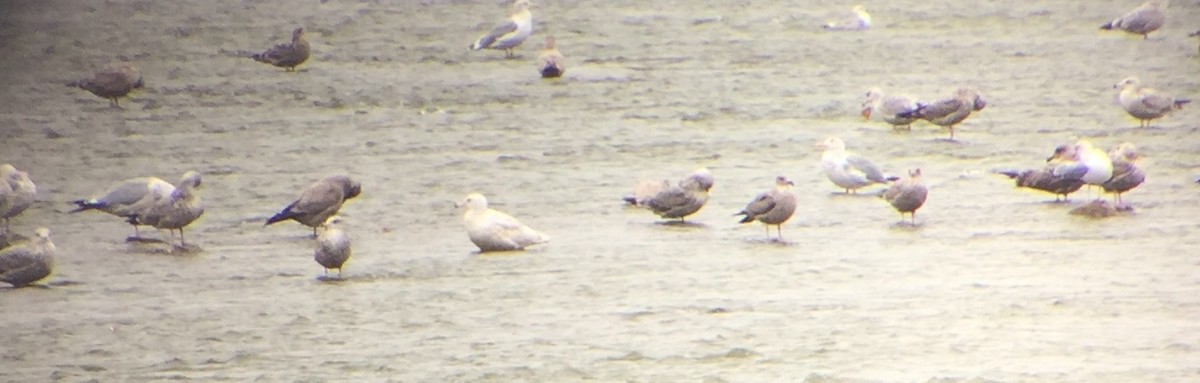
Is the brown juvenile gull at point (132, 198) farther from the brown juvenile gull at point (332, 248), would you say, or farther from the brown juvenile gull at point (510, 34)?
the brown juvenile gull at point (510, 34)

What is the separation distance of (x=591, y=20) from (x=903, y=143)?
5.98m

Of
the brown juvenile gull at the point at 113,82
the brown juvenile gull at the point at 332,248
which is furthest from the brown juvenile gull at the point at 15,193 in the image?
the brown juvenile gull at the point at 113,82

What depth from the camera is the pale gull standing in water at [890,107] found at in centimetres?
1397

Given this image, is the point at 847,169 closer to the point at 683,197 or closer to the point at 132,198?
the point at 683,197

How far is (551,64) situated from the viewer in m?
16.2

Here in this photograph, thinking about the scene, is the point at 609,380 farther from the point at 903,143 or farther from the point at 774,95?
the point at 774,95

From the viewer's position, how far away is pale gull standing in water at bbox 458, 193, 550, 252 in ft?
34.6

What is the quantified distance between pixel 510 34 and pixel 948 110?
5.24 meters

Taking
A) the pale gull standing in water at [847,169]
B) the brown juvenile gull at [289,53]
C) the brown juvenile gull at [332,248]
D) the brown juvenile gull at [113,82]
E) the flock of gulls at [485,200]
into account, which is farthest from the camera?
the brown juvenile gull at [289,53]

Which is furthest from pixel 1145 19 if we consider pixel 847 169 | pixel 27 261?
pixel 27 261

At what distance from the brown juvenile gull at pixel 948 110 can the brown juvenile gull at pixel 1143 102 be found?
3.99 ft

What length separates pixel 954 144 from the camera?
13.7m

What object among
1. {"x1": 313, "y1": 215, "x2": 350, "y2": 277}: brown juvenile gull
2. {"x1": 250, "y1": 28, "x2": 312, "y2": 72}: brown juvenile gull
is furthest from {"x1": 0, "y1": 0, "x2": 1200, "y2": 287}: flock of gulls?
{"x1": 250, "y1": 28, "x2": 312, "y2": 72}: brown juvenile gull

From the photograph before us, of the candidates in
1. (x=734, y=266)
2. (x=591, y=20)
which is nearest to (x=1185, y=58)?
(x=591, y=20)
